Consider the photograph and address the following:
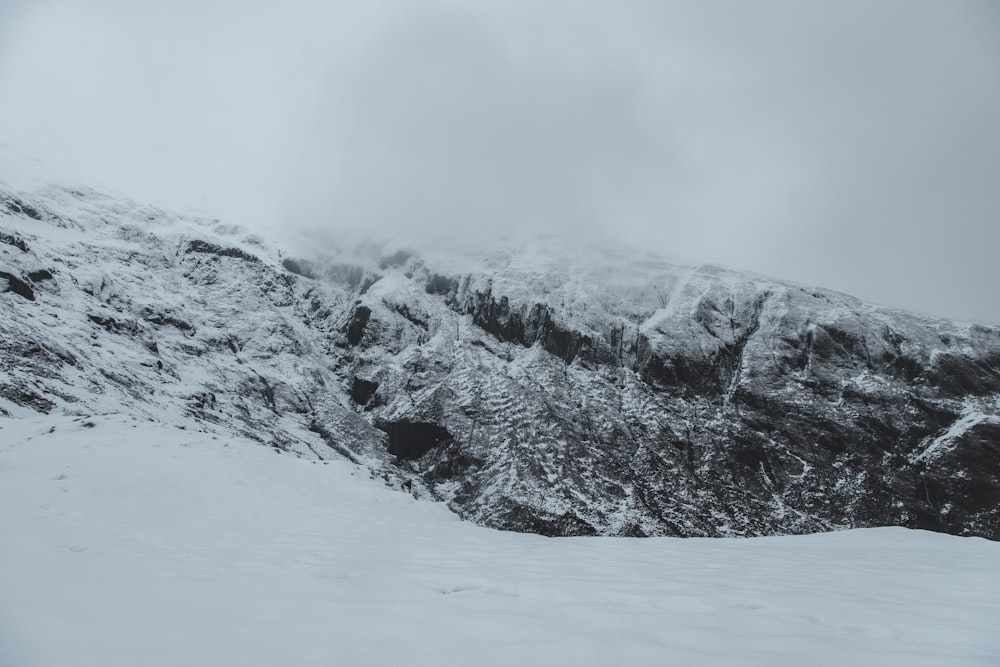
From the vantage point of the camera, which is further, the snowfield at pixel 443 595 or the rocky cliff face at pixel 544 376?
the rocky cliff face at pixel 544 376

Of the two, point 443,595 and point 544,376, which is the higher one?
point 443,595

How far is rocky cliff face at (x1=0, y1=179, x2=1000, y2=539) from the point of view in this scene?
6806cm

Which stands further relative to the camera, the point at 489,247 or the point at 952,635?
the point at 489,247

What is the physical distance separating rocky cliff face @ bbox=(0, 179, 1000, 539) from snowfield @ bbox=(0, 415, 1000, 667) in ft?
139

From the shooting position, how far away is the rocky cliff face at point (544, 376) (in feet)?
223

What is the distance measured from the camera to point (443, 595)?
7.13 metres

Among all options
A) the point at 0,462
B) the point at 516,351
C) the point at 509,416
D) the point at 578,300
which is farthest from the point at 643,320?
the point at 0,462

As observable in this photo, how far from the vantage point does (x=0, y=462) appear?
19.1m

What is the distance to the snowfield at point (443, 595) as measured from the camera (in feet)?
15.6

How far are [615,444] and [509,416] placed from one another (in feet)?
58.1

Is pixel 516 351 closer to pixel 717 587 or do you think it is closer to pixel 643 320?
pixel 643 320

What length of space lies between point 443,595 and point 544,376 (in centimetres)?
8489

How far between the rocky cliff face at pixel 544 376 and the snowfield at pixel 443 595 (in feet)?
139

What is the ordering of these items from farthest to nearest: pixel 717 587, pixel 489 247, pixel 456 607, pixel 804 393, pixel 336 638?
pixel 489 247 → pixel 804 393 → pixel 717 587 → pixel 456 607 → pixel 336 638
